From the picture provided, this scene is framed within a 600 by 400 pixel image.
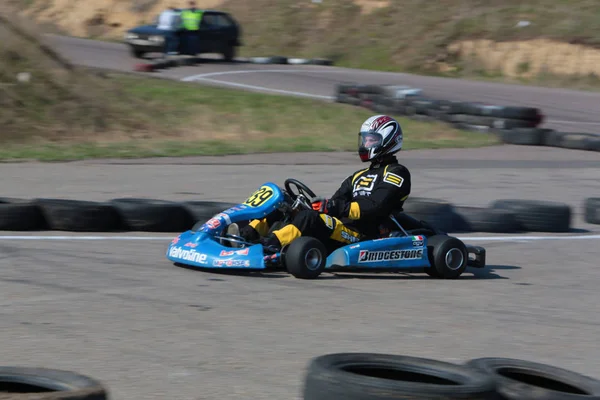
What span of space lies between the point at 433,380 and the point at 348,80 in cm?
2291

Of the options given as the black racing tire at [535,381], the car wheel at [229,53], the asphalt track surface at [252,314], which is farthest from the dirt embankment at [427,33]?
the black racing tire at [535,381]

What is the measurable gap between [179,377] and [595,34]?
27743 mm

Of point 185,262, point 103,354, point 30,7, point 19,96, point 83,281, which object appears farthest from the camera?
point 30,7

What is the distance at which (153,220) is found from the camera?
8.99 meters

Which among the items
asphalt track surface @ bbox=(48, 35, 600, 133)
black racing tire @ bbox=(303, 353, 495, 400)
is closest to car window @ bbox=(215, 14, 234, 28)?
asphalt track surface @ bbox=(48, 35, 600, 133)

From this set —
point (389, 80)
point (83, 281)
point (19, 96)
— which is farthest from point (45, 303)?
point (389, 80)

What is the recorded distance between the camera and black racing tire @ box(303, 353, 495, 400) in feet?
12.1

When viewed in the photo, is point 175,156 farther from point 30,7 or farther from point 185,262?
point 30,7

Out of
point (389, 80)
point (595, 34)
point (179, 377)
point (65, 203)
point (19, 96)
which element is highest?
point (595, 34)

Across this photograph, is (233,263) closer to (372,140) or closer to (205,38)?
(372,140)

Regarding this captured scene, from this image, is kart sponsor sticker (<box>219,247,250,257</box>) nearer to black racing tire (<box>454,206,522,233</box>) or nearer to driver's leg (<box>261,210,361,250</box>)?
driver's leg (<box>261,210,361,250</box>)

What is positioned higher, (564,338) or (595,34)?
(595,34)

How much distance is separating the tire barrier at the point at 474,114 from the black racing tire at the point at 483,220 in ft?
26.8

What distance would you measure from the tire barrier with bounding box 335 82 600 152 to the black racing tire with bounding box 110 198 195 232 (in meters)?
10.4
